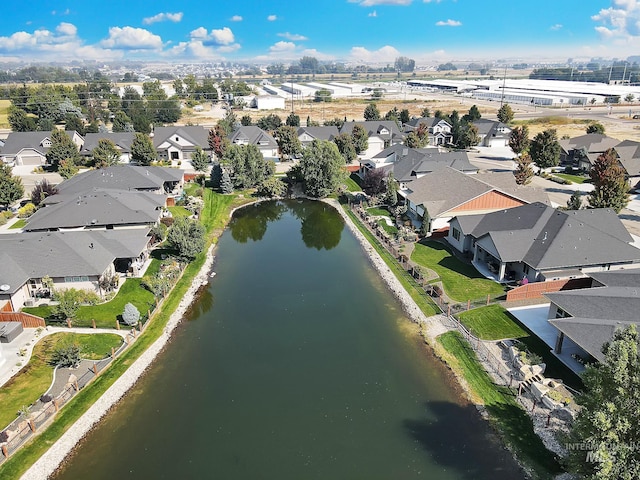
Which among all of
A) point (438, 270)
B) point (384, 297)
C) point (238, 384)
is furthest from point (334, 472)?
point (438, 270)

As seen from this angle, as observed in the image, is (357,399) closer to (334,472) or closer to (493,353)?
(334,472)

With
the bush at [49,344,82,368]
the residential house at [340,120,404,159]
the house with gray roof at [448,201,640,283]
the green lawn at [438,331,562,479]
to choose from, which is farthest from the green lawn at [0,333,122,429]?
the residential house at [340,120,404,159]

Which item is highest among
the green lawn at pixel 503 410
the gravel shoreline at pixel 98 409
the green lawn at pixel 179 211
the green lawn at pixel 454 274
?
the green lawn at pixel 179 211

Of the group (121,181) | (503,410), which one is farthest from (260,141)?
(503,410)

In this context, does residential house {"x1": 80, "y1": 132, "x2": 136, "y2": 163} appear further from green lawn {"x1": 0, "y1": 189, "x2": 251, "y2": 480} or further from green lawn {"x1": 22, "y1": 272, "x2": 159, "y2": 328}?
green lawn {"x1": 22, "y1": 272, "x2": 159, "y2": 328}

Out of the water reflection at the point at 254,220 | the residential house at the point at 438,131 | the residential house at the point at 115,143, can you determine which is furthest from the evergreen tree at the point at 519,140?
the residential house at the point at 115,143

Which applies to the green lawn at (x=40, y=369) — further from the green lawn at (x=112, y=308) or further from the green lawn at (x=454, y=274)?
the green lawn at (x=454, y=274)
